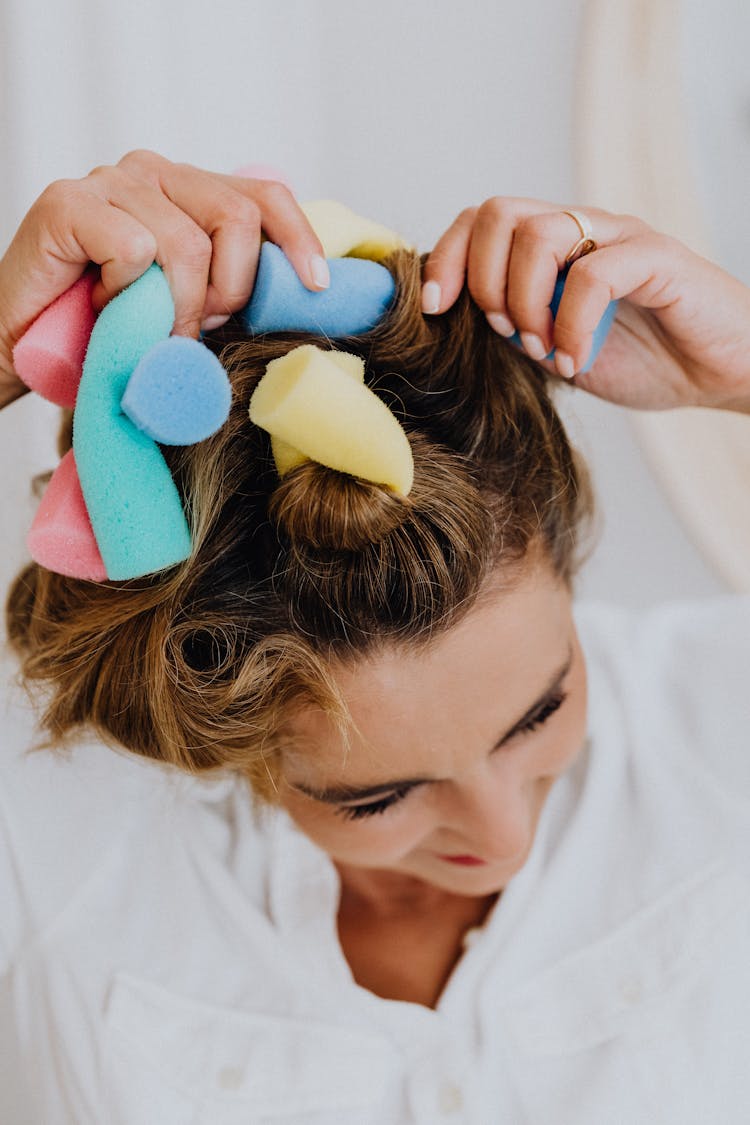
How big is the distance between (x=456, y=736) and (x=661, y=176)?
111cm

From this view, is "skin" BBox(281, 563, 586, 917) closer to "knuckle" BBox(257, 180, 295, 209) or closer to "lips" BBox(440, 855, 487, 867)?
"lips" BBox(440, 855, 487, 867)

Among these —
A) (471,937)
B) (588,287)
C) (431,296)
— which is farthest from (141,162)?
(471,937)

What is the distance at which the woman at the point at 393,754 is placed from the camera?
68cm

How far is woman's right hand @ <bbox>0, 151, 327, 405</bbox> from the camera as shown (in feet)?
2.03

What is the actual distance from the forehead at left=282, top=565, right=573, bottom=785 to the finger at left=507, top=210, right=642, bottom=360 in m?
0.19

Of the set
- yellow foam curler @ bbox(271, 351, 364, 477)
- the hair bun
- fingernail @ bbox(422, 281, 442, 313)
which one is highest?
fingernail @ bbox(422, 281, 442, 313)

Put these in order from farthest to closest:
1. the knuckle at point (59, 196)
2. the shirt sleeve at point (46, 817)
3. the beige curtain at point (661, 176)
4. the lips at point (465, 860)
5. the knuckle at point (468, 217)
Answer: the beige curtain at point (661, 176), the shirt sleeve at point (46, 817), the lips at point (465, 860), the knuckle at point (468, 217), the knuckle at point (59, 196)

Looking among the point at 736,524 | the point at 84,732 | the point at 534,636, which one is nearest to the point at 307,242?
the point at 534,636

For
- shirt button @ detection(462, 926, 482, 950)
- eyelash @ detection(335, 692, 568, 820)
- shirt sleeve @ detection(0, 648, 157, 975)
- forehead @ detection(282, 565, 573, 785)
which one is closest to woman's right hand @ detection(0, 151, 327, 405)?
forehead @ detection(282, 565, 573, 785)

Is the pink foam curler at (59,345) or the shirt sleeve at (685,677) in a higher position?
the pink foam curler at (59,345)

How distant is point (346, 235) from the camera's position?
0.74 m

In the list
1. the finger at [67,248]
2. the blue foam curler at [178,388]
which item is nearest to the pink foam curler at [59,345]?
the finger at [67,248]

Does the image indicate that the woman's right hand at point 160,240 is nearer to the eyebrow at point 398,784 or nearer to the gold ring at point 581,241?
the gold ring at point 581,241

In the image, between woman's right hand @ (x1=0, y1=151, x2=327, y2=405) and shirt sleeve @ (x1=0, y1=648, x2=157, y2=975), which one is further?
shirt sleeve @ (x1=0, y1=648, x2=157, y2=975)
